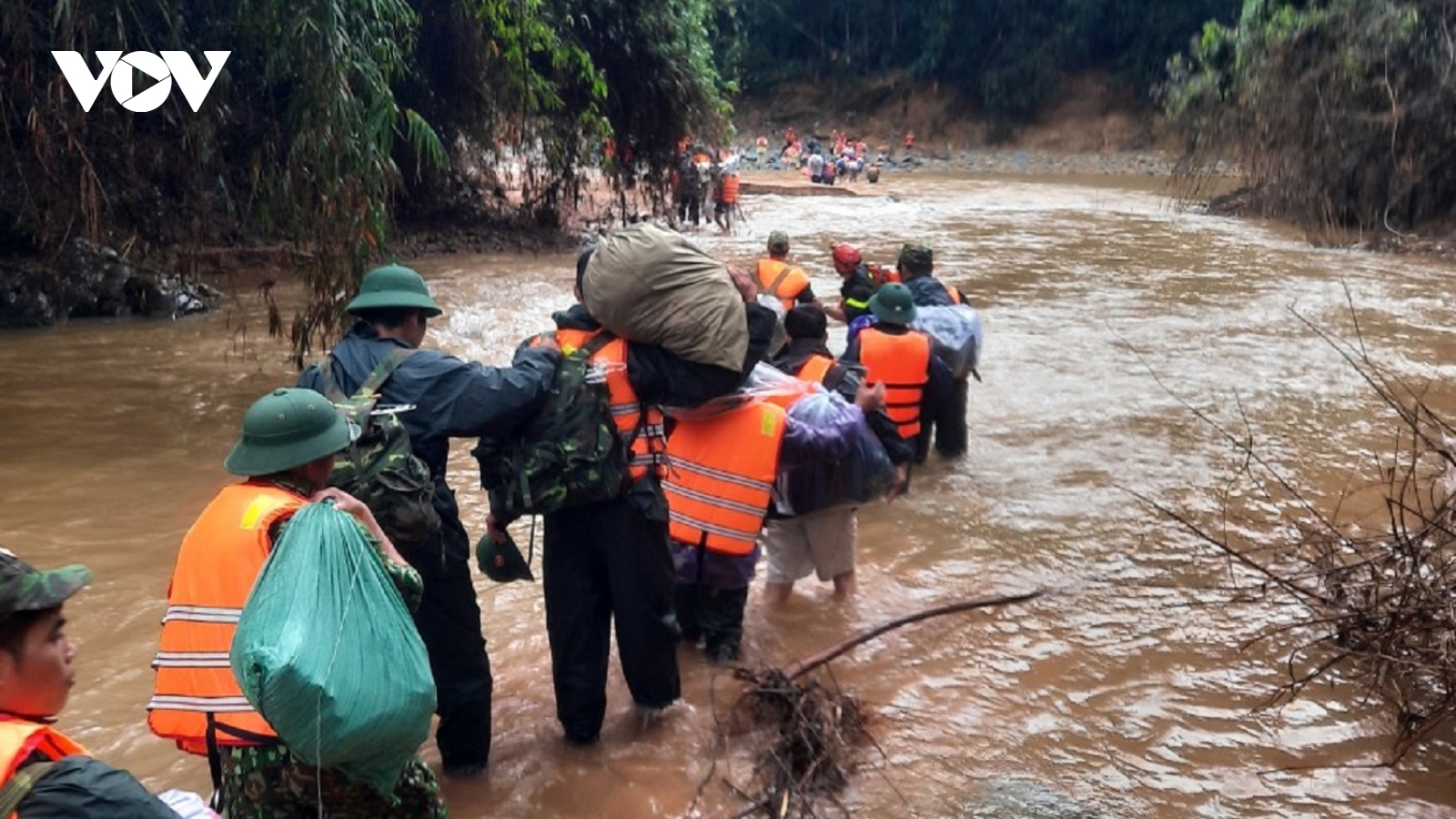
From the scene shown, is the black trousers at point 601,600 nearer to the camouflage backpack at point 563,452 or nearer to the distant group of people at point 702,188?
the camouflage backpack at point 563,452

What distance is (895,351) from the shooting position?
263 inches

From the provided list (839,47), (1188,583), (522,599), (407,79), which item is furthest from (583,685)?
(839,47)

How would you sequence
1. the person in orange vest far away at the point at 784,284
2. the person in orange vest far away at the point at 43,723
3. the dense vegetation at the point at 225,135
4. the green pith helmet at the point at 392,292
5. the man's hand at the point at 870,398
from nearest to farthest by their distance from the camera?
the person in orange vest far away at the point at 43,723, the green pith helmet at the point at 392,292, the man's hand at the point at 870,398, the dense vegetation at the point at 225,135, the person in orange vest far away at the point at 784,284

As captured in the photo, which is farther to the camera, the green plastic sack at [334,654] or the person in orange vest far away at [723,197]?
the person in orange vest far away at [723,197]

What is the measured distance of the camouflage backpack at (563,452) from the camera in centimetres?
366

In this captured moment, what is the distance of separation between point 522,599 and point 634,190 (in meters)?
15.3

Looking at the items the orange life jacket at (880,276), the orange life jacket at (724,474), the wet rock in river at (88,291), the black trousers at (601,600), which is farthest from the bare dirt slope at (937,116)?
the black trousers at (601,600)

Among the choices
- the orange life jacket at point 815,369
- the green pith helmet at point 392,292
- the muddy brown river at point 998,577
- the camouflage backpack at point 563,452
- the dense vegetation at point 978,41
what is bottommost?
the muddy brown river at point 998,577

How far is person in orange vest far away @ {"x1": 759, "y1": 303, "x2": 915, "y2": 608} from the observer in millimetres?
5355

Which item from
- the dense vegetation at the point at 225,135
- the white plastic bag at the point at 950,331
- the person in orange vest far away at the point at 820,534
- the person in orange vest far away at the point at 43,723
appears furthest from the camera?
the dense vegetation at the point at 225,135

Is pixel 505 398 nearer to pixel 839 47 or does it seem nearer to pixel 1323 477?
pixel 1323 477

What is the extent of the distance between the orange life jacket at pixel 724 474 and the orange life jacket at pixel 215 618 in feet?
6.52

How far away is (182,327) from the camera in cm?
1235

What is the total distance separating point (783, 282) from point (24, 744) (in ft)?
Answer: 20.0
